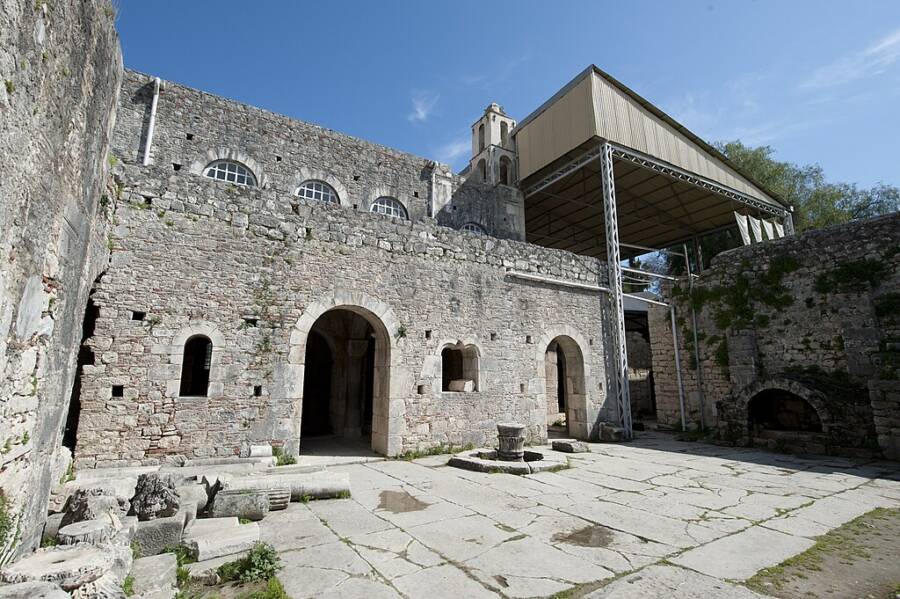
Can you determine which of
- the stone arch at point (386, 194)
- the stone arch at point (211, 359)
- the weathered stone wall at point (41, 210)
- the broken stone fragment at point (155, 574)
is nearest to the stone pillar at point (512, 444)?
the stone arch at point (211, 359)

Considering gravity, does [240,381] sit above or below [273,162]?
below

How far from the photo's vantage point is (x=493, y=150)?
17453 millimetres

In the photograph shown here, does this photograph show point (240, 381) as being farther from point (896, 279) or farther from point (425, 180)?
point (896, 279)

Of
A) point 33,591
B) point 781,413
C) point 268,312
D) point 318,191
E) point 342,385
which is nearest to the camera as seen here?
point 33,591

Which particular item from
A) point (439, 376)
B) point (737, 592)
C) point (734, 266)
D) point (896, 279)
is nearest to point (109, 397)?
point (439, 376)

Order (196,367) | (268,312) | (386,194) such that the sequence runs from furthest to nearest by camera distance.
A: (386,194)
(196,367)
(268,312)

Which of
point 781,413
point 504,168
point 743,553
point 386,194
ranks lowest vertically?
point 743,553

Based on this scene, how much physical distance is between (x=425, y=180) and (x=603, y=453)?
33.5 feet

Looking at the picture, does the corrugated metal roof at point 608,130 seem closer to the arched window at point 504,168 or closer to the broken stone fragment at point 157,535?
the arched window at point 504,168

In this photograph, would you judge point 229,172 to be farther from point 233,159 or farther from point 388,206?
point 388,206

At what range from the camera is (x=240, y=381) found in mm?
7008

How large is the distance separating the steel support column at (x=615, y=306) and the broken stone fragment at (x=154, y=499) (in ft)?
32.8

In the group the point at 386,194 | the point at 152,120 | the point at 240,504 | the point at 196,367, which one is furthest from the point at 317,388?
the point at 152,120

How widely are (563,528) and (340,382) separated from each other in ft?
25.8
